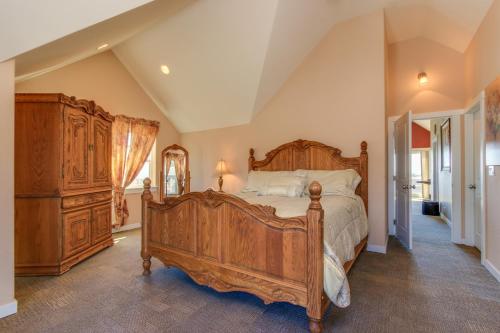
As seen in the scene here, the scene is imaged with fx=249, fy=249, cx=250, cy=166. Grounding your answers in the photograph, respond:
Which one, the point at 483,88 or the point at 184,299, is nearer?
the point at 184,299

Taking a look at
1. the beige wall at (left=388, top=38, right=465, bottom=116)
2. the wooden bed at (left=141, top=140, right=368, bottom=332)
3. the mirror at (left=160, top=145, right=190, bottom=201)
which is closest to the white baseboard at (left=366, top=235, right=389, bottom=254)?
the wooden bed at (left=141, top=140, right=368, bottom=332)

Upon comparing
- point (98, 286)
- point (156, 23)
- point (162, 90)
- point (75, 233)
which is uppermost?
point (156, 23)

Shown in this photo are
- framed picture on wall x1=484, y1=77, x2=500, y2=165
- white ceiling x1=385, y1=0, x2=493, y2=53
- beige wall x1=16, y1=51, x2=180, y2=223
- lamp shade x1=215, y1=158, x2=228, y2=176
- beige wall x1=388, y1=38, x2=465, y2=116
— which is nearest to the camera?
framed picture on wall x1=484, y1=77, x2=500, y2=165

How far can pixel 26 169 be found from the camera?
2.76 m

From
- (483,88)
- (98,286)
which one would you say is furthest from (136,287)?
(483,88)

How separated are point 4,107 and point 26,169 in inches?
42.5

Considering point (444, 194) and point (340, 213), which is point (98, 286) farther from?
point (444, 194)

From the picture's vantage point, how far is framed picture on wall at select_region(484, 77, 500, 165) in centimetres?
249

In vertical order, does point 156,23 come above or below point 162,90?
above

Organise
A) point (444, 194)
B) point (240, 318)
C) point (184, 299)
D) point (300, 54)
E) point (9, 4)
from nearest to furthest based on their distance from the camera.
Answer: point (9, 4), point (240, 318), point (184, 299), point (300, 54), point (444, 194)

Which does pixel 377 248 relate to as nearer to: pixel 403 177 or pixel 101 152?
pixel 403 177

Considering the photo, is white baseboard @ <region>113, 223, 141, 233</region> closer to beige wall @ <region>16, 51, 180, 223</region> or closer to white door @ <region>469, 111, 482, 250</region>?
beige wall @ <region>16, 51, 180, 223</region>

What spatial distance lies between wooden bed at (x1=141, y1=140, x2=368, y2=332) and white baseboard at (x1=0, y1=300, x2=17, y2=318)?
1.04 metres

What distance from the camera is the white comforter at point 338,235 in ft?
5.52
